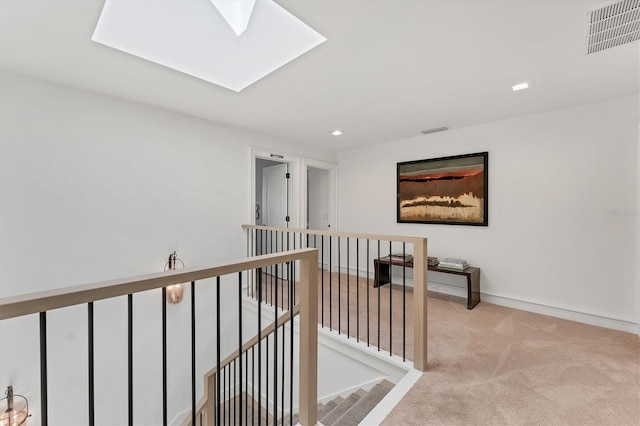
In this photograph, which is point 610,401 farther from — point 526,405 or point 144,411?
point 144,411

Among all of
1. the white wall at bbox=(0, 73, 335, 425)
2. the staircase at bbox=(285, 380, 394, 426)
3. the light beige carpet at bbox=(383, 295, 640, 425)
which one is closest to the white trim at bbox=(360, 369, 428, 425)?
the light beige carpet at bbox=(383, 295, 640, 425)

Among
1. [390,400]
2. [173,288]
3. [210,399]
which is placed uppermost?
[173,288]

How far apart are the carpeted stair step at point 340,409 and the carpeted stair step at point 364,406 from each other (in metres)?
0.11

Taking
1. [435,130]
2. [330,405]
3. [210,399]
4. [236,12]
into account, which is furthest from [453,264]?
[236,12]

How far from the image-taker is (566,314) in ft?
9.85

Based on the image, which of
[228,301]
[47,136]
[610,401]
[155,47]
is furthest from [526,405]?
[47,136]

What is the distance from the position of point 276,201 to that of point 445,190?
264 centimetres

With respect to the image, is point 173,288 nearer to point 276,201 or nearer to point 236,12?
point 276,201

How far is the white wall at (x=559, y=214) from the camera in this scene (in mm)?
2705

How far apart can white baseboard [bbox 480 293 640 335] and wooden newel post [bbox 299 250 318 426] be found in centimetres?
293

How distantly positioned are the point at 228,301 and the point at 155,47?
9.36 ft

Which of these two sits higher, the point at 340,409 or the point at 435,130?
the point at 435,130

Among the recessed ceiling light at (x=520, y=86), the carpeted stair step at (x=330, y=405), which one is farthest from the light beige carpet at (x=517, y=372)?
the recessed ceiling light at (x=520, y=86)

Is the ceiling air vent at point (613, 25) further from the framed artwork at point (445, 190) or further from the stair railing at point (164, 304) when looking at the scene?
the stair railing at point (164, 304)
